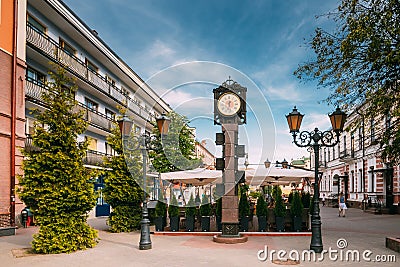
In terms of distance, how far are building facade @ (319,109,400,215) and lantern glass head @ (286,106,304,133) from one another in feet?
35.5

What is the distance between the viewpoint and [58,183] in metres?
10.4

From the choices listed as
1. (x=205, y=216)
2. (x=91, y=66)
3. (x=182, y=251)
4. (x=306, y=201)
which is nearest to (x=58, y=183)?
(x=182, y=251)

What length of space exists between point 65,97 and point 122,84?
2169 cm

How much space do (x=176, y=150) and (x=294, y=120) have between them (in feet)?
A: 56.0

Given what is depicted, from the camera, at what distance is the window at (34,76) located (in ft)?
63.1

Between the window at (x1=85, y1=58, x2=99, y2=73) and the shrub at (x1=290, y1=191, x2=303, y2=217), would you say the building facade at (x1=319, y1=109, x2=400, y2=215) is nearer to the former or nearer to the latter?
the shrub at (x1=290, y1=191, x2=303, y2=217)

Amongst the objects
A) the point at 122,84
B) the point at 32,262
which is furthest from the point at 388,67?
the point at 122,84

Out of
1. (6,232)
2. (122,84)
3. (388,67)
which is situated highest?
(122,84)

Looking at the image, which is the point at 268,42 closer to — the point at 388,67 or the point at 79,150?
the point at 388,67

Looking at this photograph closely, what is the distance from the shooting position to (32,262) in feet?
29.6

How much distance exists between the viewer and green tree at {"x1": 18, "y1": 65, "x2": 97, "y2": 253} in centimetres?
1023

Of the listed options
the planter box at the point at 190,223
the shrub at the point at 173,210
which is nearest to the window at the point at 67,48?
the shrub at the point at 173,210

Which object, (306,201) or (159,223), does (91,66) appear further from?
(306,201)

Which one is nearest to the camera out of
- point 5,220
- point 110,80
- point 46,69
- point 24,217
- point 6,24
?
point 5,220
